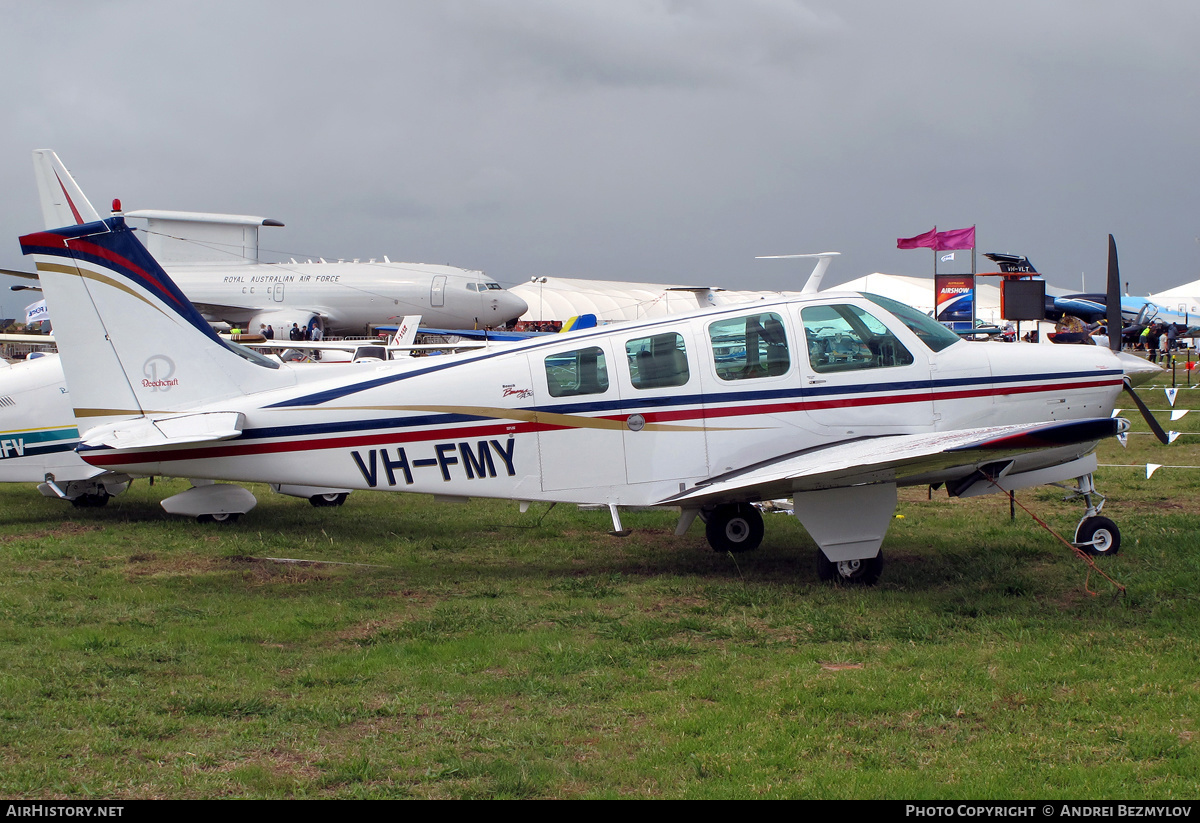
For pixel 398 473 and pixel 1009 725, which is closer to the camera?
pixel 1009 725

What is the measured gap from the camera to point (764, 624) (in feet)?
22.6

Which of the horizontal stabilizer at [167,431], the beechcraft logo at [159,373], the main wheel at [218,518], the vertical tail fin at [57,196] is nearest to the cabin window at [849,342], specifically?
the horizontal stabilizer at [167,431]

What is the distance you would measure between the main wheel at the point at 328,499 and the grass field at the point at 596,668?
2.34 meters

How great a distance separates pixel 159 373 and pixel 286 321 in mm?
35489

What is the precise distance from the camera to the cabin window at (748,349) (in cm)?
805

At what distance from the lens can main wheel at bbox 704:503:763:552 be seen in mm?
9555

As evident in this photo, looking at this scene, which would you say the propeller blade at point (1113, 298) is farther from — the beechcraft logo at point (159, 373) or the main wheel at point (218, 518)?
the main wheel at point (218, 518)

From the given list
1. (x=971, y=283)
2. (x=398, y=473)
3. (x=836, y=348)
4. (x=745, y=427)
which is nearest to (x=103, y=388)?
(x=398, y=473)

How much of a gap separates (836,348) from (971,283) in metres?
24.7

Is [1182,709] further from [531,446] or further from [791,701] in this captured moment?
[531,446]

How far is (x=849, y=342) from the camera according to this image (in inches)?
317

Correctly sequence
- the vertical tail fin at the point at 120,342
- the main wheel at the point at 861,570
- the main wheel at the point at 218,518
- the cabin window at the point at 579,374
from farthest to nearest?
the main wheel at the point at 218,518 → the vertical tail fin at the point at 120,342 → the cabin window at the point at 579,374 → the main wheel at the point at 861,570

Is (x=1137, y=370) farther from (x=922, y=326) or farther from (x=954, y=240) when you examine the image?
(x=954, y=240)

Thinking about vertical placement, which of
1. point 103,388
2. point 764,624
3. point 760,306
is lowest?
point 764,624
